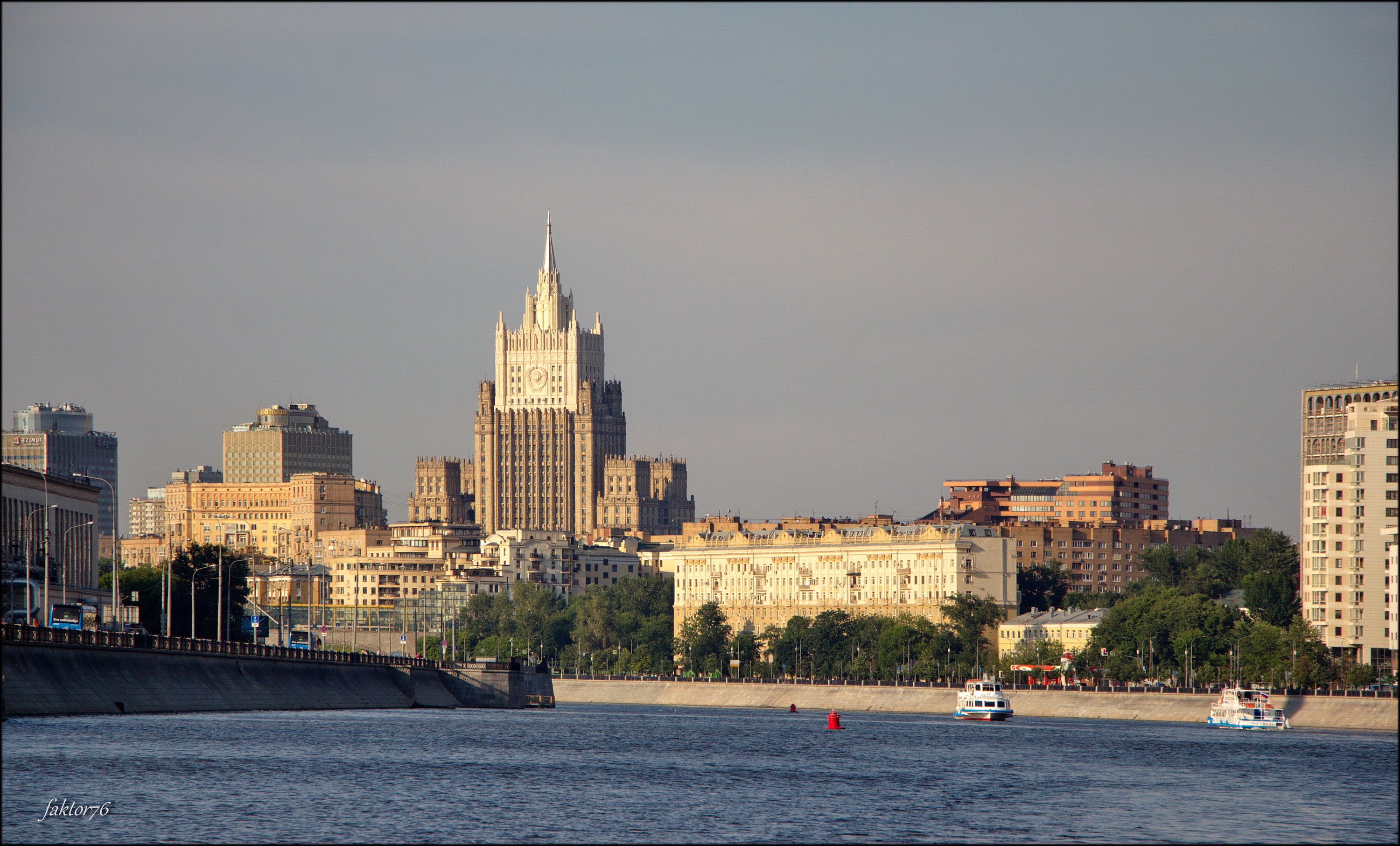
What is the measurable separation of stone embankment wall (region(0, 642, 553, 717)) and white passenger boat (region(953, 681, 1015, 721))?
128 ft

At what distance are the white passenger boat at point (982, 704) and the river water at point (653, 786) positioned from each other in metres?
34.7

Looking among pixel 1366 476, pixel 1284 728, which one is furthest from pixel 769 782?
pixel 1366 476

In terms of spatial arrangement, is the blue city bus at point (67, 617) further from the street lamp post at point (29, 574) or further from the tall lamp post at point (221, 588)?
the tall lamp post at point (221, 588)

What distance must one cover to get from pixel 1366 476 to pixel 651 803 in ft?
392

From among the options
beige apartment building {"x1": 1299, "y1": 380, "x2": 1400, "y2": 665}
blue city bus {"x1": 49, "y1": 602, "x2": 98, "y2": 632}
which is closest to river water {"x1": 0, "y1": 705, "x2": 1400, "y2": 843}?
blue city bus {"x1": 49, "y1": 602, "x2": 98, "y2": 632}

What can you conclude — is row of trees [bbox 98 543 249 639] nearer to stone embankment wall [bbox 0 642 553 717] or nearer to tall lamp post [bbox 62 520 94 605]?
tall lamp post [bbox 62 520 94 605]

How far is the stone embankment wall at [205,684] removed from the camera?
111 meters

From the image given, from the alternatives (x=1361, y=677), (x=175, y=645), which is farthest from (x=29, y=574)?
(x=1361, y=677)

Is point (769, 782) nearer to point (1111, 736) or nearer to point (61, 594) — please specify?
point (1111, 736)

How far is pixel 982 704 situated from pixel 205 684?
222 feet

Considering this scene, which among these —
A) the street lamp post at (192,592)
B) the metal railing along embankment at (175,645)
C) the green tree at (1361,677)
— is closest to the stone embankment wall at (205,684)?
Result: the metal railing along embankment at (175,645)

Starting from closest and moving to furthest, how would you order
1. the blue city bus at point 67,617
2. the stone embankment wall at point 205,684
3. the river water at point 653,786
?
the river water at point 653,786 → the stone embankment wall at point 205,684 → the blue city bus at point 67,617

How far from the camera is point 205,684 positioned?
14000cm

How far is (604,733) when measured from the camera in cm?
15188
